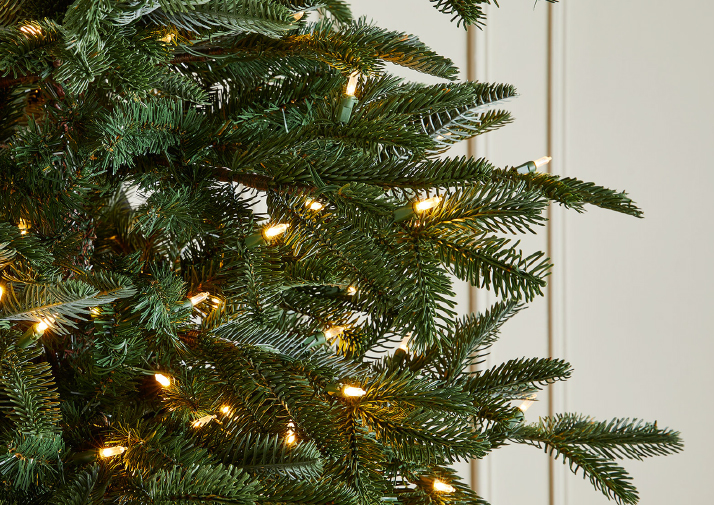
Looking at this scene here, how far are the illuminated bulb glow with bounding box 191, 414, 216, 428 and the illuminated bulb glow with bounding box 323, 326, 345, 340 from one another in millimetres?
93

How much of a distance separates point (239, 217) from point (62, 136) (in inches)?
4.1

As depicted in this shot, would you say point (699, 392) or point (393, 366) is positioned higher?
point (699, 392)

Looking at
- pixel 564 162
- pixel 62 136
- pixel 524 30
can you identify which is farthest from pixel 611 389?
pixel 62 136

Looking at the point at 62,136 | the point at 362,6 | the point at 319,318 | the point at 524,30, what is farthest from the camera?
the point at 524,30

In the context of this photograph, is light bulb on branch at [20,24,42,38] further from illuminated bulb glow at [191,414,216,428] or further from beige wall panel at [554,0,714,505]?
beige wall panel at [554,0,714,505]

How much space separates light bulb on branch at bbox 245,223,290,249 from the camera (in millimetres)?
304

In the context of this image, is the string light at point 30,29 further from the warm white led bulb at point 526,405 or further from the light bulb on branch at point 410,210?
the warm white led bulb at point 526,405

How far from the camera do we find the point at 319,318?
405 millimetres

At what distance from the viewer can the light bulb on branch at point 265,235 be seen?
30cm

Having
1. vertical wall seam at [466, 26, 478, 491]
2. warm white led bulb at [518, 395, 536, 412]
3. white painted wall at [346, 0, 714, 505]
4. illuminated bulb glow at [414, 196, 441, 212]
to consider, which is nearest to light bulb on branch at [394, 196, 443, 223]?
illuminated bulb glow at [414, 196, 441, 212]

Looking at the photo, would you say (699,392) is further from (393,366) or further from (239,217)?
(239,217)

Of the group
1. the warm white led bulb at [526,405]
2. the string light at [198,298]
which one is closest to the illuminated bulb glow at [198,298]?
the string light at [198,298]

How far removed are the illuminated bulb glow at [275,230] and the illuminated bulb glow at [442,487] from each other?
190mm

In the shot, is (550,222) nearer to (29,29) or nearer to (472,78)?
(472,78)
